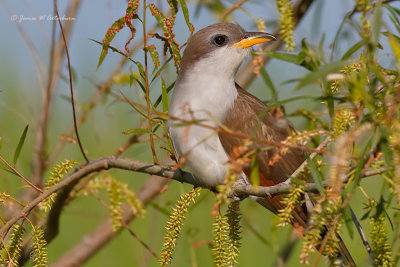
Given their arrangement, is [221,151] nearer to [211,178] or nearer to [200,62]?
[211,178]

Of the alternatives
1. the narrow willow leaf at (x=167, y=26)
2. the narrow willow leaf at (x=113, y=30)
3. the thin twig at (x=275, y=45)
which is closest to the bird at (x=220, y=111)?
the thin twig at (x=275, y=45)

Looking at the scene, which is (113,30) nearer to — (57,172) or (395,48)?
(57,172)

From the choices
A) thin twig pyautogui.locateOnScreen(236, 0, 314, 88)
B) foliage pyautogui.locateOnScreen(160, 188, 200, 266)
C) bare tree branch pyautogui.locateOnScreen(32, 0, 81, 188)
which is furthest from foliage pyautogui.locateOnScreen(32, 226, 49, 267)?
thin twig pyautogui.locateOnScreen(236, 0, 314, 88)

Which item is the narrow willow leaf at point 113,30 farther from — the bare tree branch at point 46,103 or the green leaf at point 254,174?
the bare tree branch at point 46,103

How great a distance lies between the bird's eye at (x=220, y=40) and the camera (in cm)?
388

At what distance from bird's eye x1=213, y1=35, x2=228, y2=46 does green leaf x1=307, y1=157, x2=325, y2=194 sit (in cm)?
192

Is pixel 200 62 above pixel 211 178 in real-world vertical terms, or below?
above

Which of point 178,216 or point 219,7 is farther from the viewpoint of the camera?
point 219,7

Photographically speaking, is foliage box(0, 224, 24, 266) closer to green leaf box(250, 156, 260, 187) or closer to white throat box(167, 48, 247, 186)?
green leaf box(250, 156, 260, 187)

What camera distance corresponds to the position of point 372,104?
5.69 feet

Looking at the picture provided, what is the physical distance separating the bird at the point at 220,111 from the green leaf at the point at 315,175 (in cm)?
121

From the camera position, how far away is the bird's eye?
3.88 metres

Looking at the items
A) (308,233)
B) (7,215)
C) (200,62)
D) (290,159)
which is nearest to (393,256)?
(308,233)

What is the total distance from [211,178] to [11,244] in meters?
1.31
